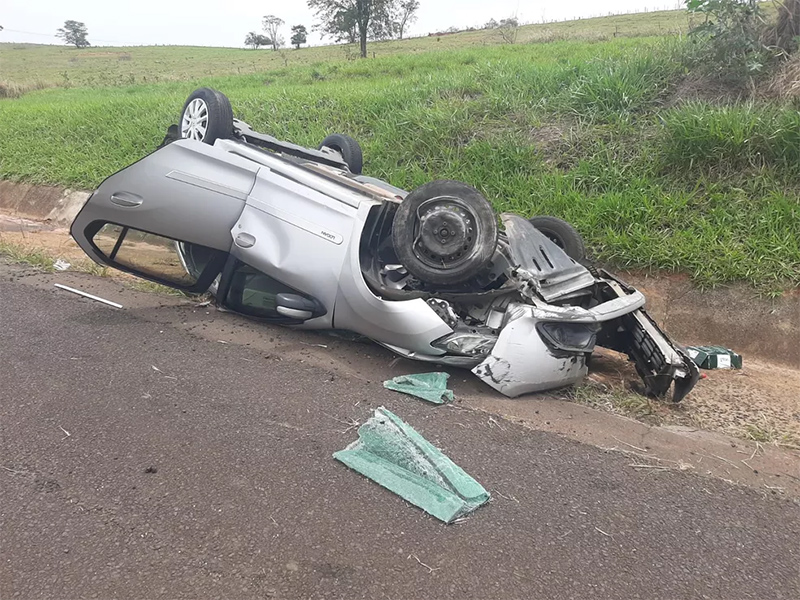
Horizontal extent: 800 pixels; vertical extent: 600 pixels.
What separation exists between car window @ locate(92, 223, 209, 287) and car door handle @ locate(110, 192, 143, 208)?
0.57 ft

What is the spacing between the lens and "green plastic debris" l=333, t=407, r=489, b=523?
2.45m

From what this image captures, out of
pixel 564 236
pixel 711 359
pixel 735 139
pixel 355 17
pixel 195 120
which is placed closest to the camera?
pixel 711 359

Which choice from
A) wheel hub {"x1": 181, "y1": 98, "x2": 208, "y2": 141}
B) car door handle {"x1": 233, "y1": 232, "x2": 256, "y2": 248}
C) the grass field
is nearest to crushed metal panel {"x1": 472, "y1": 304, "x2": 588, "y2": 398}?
car door handle {"x1": 233, "y1": 232, "x2": 256, "y2": 248}

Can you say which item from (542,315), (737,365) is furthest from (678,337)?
(542,315)

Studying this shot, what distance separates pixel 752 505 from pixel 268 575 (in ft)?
6.52

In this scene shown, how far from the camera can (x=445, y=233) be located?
3.72 metres

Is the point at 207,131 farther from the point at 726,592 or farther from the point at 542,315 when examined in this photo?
the point at 726,592

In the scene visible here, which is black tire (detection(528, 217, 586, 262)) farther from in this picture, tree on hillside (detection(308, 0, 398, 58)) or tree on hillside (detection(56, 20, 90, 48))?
tree on hillside (detection(56, 20, 90, 48))

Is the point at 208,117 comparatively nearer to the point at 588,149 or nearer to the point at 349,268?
the point at 349,268

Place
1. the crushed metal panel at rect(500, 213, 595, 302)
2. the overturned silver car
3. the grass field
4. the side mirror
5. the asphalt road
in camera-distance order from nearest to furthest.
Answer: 1. the asphalt road
2. the overturned silver car
3. the crushed metal panel at rect(500, 213, 595, 302)
4. the side mirror
5. the grass field

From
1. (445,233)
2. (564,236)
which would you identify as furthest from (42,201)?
(564,236)

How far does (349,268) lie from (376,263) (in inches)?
11.7

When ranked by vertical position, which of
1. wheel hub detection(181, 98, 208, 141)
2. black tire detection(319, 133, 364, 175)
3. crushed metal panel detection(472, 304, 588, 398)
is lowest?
crushed metal panel detection(472, 304, 588, 398)

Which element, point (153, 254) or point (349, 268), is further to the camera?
point (153, 254)
